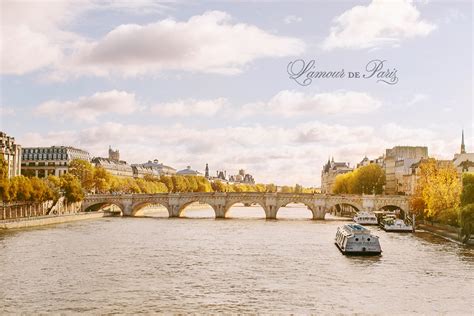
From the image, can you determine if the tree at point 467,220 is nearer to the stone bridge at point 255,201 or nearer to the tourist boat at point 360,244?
the tourist boat at point 360,244

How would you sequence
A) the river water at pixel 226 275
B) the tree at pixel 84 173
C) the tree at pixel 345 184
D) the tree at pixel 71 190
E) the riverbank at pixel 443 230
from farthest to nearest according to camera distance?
the tree at pixel 345 184, the tree at pixel 84 173, the tree at pixel 71 190, the riverbank at pixel 443 230, the river water at pixel 226 275

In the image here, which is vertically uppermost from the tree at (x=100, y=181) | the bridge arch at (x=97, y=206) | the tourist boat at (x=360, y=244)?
the tree at (x=100, y=181)

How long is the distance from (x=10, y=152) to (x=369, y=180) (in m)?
67.1

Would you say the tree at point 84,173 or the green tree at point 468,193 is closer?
the green tree at point 468,193

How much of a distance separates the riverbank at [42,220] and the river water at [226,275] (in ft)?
19.0

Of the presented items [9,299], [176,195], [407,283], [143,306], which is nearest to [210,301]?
[143,306]

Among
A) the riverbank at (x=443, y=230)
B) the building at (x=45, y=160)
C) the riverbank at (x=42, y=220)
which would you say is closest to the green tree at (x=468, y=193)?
the riverbank at (x=443, y=230)

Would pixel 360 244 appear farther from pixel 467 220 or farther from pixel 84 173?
pixel 84 173

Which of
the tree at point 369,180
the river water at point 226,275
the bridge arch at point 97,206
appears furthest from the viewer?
the tree at point 369,180

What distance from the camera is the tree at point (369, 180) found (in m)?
142

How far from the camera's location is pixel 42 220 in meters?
84.6

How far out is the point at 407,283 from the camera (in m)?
42.3

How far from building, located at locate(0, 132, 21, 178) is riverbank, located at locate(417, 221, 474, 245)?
2371 inches

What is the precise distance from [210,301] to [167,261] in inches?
595
